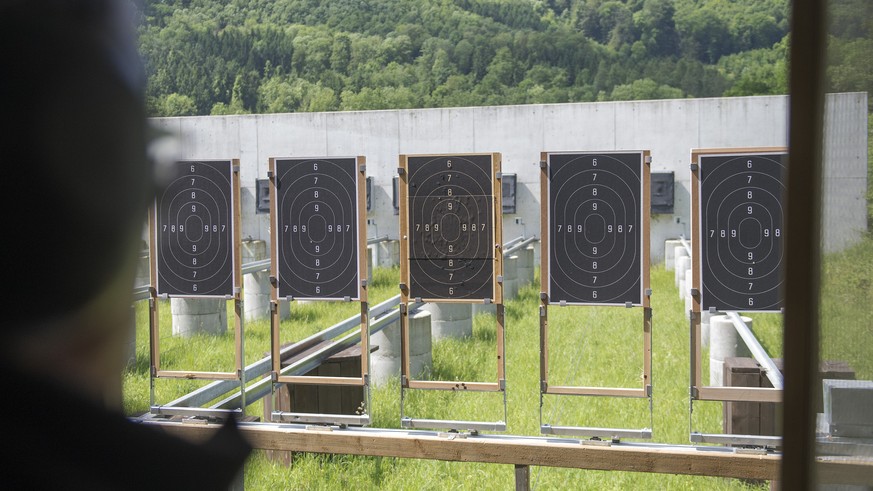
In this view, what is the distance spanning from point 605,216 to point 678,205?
933cm

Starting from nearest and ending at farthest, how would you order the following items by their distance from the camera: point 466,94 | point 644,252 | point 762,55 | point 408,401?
point 644,252 < point 408,401 < point 762,55 < point 466,94

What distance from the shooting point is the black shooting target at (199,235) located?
3768mm

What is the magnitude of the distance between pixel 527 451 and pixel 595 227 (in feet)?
3.67

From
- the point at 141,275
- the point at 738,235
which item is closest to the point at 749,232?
the point at 738,235

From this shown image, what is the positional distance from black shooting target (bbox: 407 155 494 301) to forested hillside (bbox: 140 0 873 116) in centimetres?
2679

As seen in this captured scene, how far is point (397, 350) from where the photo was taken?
4.90 meters

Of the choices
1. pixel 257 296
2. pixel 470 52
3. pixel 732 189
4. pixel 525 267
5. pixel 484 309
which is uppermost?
pixel 470 52

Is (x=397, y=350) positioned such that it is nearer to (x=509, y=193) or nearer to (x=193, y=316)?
(x=193, y=316)

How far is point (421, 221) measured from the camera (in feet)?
12.0

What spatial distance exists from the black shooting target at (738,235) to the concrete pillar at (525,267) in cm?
594

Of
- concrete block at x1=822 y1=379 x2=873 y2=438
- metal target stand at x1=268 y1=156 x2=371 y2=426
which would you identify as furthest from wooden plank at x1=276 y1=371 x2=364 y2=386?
concrete block at x1=822 y1=379 x2=873 y2=438

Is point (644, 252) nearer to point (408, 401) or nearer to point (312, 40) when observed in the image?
point (408, 401)

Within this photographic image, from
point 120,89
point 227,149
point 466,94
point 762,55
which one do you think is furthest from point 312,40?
point 120,89

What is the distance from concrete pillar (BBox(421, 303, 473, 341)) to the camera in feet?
20.3
